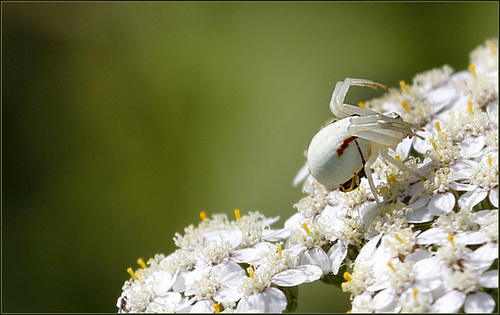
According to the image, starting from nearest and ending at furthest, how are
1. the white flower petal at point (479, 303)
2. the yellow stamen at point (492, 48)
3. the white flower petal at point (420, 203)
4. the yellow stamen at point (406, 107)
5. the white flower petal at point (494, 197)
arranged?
the white flower petal at point (479, 303)
the white flower petal at point (494, 197)
the white flower petal at point (420, 203)
the yellow stamen at point (406, 107)
the yellow stamen at point (492, 48)

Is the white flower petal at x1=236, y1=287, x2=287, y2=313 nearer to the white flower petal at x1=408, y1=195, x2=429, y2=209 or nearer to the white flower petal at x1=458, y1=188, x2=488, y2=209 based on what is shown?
the white flower petal at x1=408, y1=195, x2=429, y2=209

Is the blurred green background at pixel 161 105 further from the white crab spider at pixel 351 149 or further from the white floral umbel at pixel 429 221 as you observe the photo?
the white crab spider at pixel 351 149

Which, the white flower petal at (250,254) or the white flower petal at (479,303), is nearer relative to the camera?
the white flower petal at (479,303)

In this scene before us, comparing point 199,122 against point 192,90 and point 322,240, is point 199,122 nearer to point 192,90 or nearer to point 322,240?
point 192,90

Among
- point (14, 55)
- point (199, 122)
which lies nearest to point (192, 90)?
point (199, 122)

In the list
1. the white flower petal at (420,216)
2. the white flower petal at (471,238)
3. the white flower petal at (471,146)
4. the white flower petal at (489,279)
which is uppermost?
the white flower petal at (471,146)

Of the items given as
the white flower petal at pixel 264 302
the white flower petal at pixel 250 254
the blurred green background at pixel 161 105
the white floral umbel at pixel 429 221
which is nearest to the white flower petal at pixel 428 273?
the white floral umbel at pixel 429 221

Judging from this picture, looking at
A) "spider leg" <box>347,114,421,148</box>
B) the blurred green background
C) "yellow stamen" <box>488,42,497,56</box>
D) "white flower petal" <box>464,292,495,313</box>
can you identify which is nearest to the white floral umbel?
"white flower petal" <box>464,292,495,313</box>

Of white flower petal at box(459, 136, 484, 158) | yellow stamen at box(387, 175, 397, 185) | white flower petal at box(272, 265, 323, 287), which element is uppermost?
white flower petal at box(459, 136, 484, 158)
